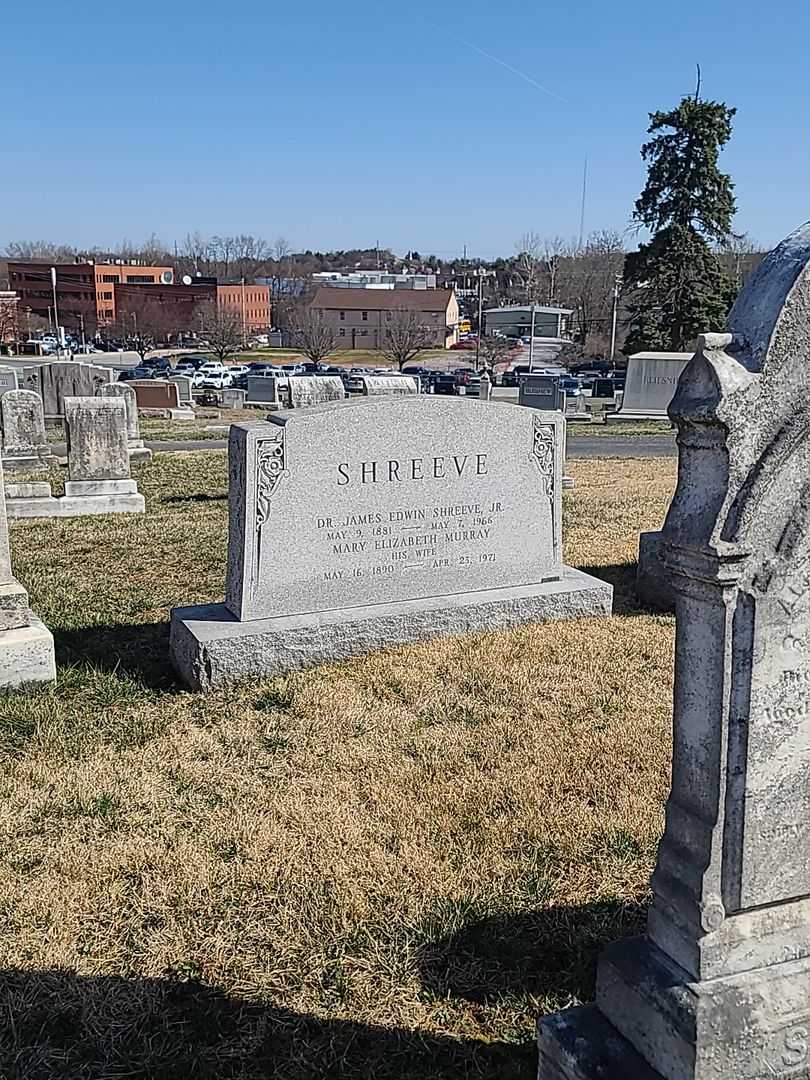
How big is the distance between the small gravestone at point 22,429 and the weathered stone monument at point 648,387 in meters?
17.6

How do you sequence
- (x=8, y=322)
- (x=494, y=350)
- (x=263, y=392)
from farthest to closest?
(x=8, y=322) < (x=494, y=350) < (x=263, y=392)

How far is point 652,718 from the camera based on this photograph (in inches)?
205

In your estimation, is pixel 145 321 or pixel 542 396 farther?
pixel 145 321

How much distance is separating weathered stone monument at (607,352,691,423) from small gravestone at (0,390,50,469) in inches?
692

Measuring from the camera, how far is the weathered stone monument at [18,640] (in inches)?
215

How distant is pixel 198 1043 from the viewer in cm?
296

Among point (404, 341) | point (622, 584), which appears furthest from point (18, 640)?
point (404, 341)

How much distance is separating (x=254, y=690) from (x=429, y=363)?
6369 cm

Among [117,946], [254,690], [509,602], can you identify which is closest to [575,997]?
[117,946]

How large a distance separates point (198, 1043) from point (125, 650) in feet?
11.9

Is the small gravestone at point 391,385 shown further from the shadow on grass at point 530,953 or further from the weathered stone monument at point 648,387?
the shadow on grass at point 530,953

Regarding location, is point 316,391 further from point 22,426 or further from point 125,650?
point 125,650

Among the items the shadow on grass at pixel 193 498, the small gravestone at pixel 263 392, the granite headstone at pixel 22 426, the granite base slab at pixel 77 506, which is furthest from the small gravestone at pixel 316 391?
the small gravestone at pixel 263 392

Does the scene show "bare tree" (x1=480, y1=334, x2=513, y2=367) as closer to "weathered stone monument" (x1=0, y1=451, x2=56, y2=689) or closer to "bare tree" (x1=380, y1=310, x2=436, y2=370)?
"bare tree" (x1=380, y1=310, x2=436, y2=370)
